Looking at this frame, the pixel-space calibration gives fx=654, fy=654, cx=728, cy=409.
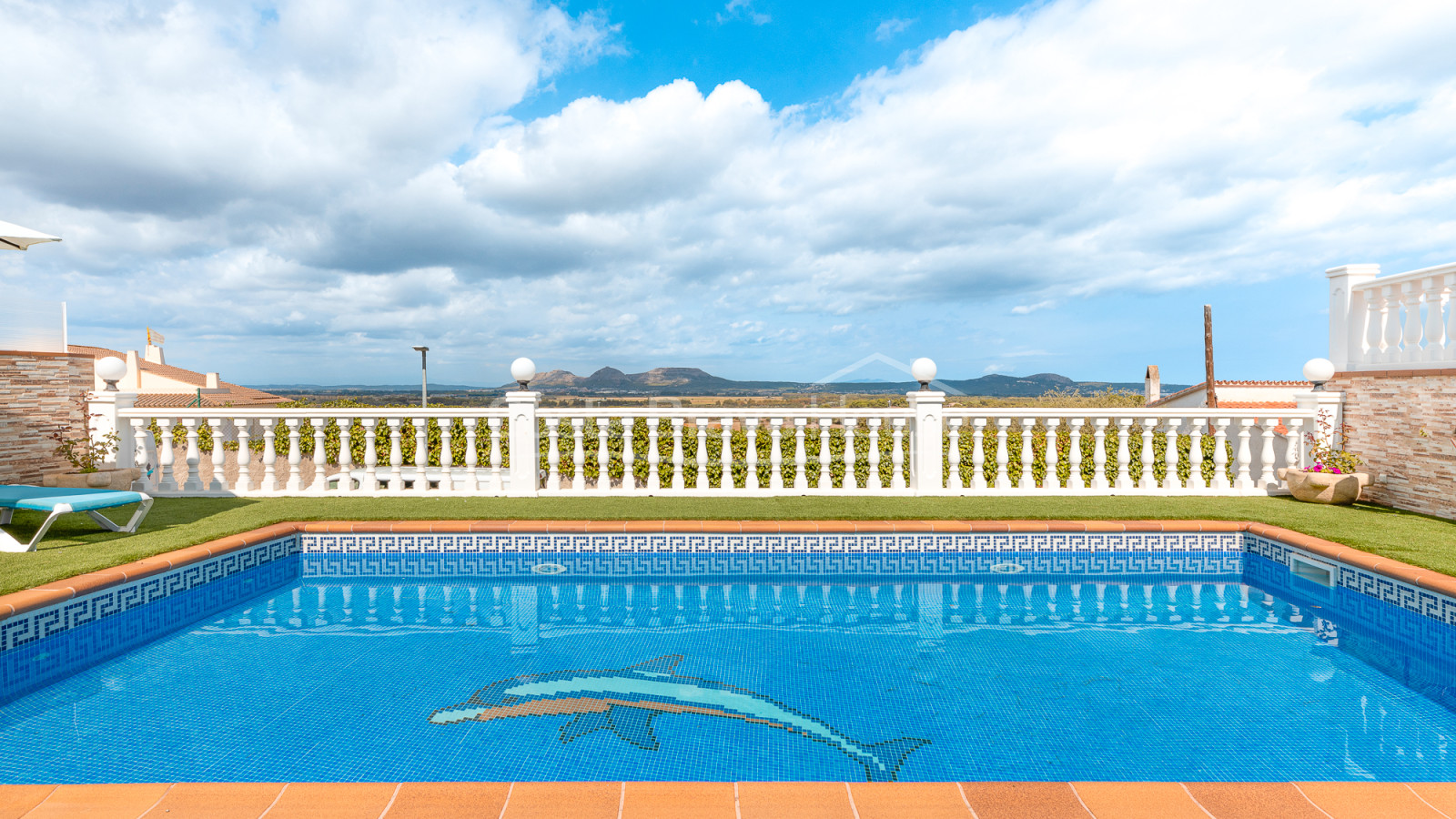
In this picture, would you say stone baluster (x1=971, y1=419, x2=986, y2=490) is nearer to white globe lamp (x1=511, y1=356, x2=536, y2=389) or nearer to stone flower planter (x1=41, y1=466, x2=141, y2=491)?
white globe lamp (x1=511, y1=356, x2=536, y2=389)

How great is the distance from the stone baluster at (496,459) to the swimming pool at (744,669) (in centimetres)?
146

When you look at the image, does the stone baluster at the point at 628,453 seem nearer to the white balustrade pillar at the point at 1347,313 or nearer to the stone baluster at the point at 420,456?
the stone baluster at the point at 420,456

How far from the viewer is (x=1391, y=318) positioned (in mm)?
6883

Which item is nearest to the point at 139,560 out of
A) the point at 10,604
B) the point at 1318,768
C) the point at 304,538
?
the point at 10,604

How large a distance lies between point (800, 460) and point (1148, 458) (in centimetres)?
389

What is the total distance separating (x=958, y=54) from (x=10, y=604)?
42.6 ft

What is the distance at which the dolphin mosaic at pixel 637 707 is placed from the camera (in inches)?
109

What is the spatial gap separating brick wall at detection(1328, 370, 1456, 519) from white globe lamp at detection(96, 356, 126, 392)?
43.8 feet

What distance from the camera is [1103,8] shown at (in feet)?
30.5

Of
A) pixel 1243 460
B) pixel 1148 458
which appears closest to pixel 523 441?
pixel 1148 458

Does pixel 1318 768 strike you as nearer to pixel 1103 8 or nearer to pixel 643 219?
pixel 1103 8

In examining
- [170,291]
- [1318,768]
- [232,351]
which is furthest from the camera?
[170,291]

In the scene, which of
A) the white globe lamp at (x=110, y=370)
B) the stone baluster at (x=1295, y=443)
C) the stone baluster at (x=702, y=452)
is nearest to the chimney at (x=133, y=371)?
Answer: the white globe lamp at (x=110, y=370)

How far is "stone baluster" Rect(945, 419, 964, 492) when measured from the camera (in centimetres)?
720
